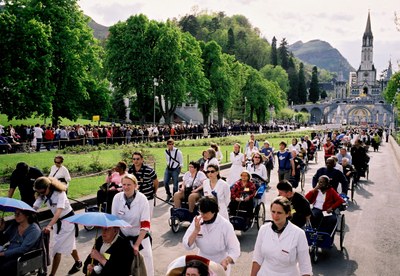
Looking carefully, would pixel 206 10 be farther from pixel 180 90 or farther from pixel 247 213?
pixel 247 213

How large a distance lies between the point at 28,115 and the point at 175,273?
1182 inches

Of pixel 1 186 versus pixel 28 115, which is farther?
pixel 28 115

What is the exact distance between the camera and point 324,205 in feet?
30.6

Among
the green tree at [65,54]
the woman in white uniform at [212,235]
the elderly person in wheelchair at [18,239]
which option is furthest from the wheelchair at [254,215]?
the green tree at [65,54]

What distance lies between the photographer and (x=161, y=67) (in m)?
46.5

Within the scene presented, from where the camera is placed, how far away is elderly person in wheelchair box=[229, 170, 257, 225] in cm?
1024

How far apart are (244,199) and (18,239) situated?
5406 mm

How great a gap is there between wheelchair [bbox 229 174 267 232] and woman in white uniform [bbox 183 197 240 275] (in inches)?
184

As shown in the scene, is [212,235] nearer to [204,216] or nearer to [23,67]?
[204,216]

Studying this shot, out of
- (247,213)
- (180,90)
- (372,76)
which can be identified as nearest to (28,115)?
(180,90)

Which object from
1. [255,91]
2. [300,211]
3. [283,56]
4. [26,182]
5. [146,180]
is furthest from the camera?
[283,56]

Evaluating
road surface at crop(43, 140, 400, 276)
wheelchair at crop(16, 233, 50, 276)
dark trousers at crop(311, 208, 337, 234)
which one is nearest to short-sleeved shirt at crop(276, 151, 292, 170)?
road surface at crop(43, 140, 400, 276)

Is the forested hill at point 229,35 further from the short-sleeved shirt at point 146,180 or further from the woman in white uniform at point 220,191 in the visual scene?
the woman in white uniform at point 220,191

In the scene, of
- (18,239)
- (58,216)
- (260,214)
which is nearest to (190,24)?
(260,214)
